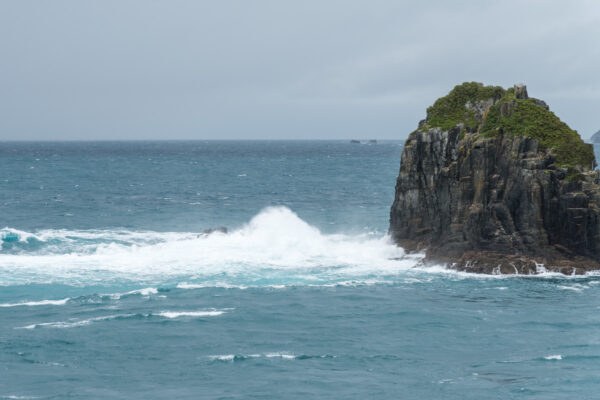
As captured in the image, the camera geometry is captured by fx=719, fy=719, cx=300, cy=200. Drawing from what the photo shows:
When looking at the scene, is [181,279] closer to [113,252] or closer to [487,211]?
[113,252]

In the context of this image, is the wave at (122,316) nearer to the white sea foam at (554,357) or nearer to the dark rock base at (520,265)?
the white sea foam at (554,357)

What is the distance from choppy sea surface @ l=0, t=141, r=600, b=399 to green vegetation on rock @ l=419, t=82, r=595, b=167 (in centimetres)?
953

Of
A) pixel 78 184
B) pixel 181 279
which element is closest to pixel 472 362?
pixel 181 279

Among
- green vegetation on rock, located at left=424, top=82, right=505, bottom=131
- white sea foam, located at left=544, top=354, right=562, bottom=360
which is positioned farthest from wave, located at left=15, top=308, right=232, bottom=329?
green vegetation on rock, located at left=424, top=82, right=505, bottom=131

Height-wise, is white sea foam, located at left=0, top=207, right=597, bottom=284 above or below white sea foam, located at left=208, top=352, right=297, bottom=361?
above

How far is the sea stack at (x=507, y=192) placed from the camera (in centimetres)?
4872

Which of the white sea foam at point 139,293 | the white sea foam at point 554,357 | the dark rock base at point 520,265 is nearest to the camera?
the white sea foam at point 554,357

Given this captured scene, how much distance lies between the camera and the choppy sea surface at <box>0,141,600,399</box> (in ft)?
97.5

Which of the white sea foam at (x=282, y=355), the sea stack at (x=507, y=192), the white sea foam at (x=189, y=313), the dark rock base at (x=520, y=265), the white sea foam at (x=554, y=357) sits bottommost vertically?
the white sea foam at (x=282, y=355)

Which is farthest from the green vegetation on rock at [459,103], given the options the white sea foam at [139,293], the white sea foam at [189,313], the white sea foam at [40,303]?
the white sea foam at [40,303]

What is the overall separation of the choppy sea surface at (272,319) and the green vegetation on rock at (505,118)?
953 centimetres

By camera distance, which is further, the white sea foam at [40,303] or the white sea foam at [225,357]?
the white sea foam at [40,303]

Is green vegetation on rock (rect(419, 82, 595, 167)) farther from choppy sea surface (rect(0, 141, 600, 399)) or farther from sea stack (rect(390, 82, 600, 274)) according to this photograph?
choppy sea surface (rect(0, 141, 600, 399))

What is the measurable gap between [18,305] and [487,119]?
3487 centimetres
